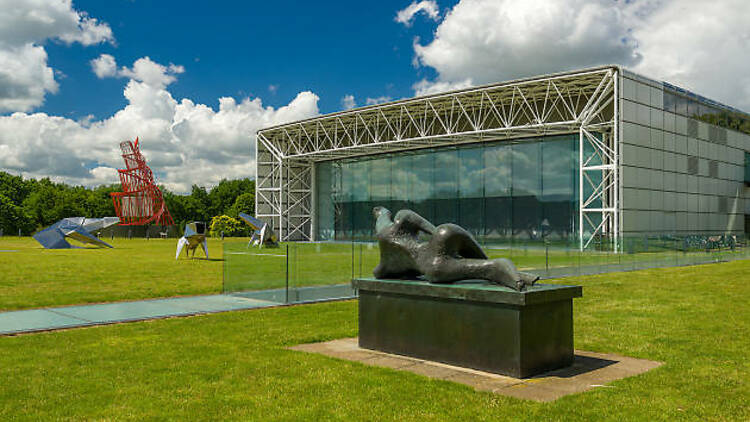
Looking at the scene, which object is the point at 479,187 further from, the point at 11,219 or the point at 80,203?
the point at 80,203

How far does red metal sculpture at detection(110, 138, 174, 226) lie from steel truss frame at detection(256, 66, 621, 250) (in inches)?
766

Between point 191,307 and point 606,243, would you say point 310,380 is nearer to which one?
point 191,307

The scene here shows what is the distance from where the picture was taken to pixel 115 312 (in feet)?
42.3

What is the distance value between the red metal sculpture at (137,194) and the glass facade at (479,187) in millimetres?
28752

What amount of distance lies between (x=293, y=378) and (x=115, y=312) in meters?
7.07

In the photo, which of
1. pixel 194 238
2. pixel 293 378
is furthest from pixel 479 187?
pixel 293 378

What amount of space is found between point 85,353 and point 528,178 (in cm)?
3859

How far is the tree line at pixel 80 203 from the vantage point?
89.1 m

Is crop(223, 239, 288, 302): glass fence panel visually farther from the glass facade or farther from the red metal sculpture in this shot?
the red metal sculpture

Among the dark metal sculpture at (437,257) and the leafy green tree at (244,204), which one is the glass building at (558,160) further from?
the leafy green tree at (244,204)

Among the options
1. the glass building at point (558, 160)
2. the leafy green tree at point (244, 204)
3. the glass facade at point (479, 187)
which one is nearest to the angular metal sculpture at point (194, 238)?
the glass building at point (558, 160)

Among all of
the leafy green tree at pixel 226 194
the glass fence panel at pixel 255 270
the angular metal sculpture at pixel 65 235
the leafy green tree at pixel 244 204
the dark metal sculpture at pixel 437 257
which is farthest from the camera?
the leafy green tree at pixel 226 194

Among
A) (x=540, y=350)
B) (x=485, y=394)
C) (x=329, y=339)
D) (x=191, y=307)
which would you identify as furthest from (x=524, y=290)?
(x=191, y=307)

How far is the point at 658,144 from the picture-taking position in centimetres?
4091
